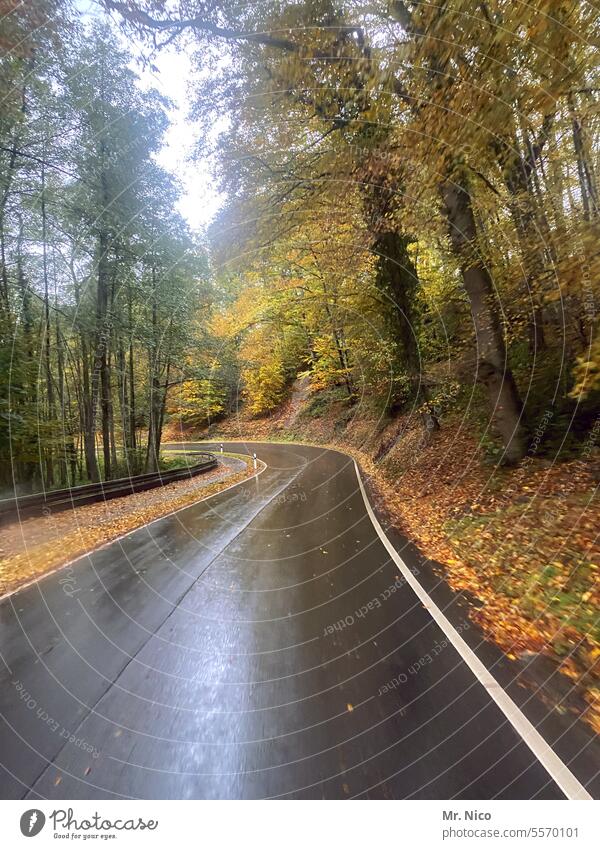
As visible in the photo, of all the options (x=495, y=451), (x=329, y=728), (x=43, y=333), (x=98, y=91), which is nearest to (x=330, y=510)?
(x=495, y=451)

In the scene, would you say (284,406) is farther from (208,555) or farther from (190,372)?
(208,555)

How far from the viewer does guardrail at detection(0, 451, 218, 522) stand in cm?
794

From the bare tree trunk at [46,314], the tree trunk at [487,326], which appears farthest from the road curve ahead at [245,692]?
the bare tree trunk at [46,314]

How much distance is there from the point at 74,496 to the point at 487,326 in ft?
37.3

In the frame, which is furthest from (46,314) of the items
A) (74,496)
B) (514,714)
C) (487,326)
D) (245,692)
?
(514,714)

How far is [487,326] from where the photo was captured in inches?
268

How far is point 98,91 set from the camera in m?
8.58

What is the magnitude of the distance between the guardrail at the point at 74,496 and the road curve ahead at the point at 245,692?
4.17 meters

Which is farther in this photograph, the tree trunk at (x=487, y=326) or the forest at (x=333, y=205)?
the tree trunk at (x=487, y=326)

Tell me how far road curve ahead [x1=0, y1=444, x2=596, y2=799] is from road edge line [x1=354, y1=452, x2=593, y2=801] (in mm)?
61

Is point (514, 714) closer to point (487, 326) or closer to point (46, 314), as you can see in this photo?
point (487, 326)

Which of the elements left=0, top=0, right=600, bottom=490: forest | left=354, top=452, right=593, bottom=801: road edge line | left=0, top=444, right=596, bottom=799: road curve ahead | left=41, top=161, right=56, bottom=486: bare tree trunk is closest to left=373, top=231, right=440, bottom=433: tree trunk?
left=0, top=0, right=600, bottom=490: forest

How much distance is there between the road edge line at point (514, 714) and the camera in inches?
71.9

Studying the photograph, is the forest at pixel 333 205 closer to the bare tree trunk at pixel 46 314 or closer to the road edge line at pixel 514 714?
the bare tree trunk at pixel 46 314
